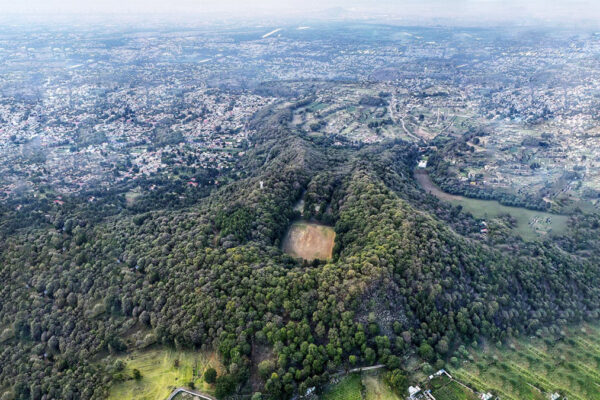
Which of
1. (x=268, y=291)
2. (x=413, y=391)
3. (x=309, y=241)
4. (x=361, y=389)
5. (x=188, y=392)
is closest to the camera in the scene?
(x=413, y=391)

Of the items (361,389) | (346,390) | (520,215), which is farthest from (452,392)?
(520,215)

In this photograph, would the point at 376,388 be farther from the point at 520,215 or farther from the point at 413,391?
the point at 520,215

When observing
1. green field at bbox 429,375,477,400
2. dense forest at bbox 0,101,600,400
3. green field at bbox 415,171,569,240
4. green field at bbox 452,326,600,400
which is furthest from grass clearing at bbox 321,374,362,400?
green field at bbox 415,171,569,240

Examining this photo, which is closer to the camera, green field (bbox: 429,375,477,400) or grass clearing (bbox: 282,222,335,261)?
green field (bbox: 429,375,477,400)

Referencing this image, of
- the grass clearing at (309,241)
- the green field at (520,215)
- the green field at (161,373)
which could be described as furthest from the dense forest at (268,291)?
the green field at (520,215)

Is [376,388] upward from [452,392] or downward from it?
upward

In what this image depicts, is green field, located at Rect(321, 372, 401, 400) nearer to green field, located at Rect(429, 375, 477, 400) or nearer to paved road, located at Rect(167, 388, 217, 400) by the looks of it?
green field, located at Rect(429, 375, 477, 400)
